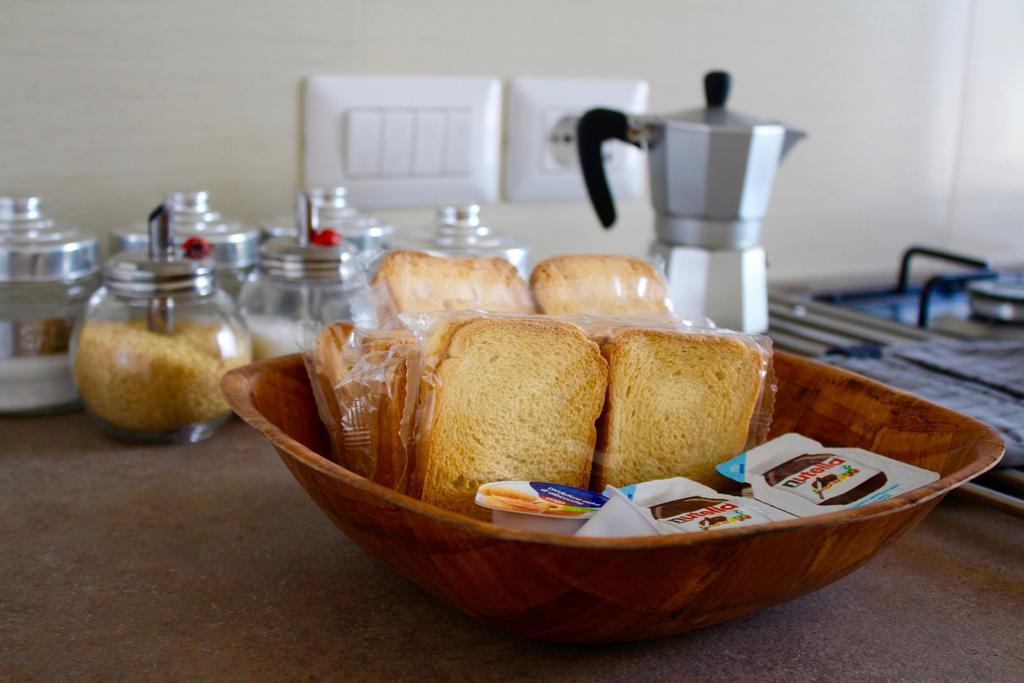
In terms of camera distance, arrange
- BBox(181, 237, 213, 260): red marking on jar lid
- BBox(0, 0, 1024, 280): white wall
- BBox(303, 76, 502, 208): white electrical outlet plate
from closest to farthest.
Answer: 1. BBox(181, 237, 213, 260): red marking on jar lid
2. BBox(0, 0, 1024, 280): white wall
3. BBox(303, 76, 502, 208): white electrical outlet plate

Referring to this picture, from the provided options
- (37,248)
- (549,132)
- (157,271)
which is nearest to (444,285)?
(157,271)

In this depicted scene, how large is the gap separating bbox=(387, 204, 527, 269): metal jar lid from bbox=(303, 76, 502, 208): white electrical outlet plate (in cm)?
18

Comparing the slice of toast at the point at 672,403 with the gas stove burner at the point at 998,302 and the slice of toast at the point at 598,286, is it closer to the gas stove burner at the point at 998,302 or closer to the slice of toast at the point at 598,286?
the slice of toast at the point at 598,286

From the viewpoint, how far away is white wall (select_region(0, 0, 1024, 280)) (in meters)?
0.93

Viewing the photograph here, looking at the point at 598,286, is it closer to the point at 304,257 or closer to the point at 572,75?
the point at 304,257

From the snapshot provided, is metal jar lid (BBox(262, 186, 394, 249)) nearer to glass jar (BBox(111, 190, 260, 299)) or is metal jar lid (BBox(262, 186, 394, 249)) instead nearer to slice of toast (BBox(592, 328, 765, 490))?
glass jar (BBox(111, 190, 260, 299))

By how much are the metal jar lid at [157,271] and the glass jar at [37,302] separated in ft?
0.23

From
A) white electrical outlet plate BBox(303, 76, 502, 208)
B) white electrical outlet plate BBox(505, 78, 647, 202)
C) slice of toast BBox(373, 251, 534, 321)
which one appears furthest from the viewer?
white electrical outlet plate BBox(505, 78, 647, 202)

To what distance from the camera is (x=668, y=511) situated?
51 cm

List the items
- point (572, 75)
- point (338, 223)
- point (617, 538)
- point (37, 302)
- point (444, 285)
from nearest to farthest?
point (617, 538), point (444, 285), point (37, 302), point (338, 223), point (572, 75)

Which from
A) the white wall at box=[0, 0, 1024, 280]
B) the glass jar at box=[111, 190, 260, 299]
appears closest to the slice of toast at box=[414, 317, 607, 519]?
the glass jar at box=[111, 190, 260, 299]

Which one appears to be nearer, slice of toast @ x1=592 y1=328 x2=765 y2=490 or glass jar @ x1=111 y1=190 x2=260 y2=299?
slice of toast @ x1=592 y1=328 x2=765 y2=490

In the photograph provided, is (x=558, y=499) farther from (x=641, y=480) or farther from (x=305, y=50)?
(x=305, y=50)

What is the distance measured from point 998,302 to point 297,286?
0.82m
